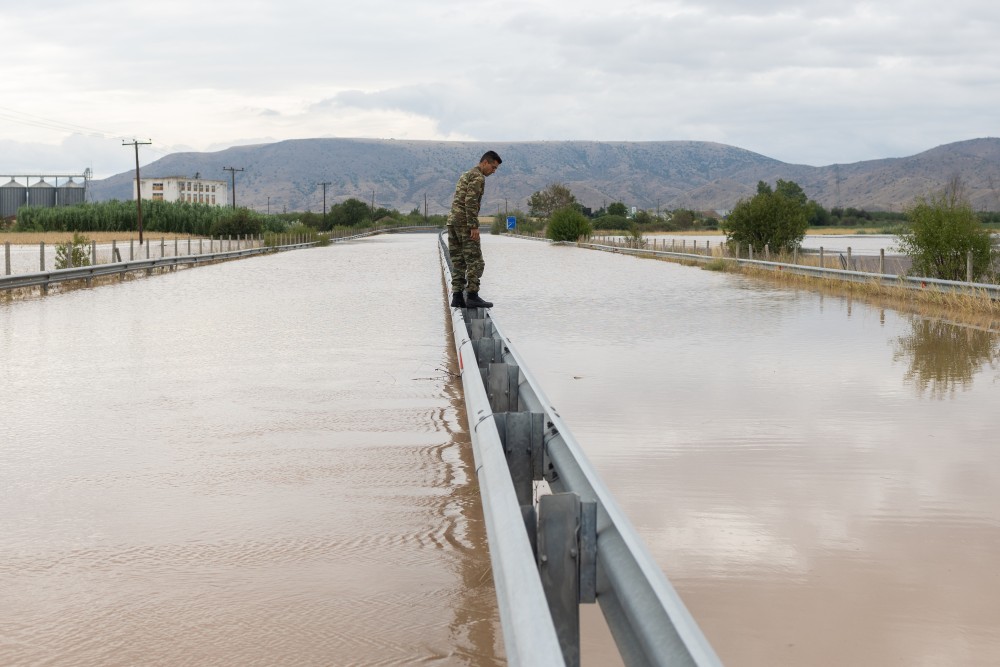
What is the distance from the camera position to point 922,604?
5250mm

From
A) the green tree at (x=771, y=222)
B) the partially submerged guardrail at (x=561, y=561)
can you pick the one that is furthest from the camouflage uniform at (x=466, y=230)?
the green tree at (x=771, y=222)

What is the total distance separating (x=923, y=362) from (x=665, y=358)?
316 centimetres

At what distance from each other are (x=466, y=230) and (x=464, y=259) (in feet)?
1.45

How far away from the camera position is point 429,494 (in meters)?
7.55

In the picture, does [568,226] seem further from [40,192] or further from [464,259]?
[40,192]

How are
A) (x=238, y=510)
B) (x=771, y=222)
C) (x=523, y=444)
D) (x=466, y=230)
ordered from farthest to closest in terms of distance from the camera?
1. (x=771, y=222)
2. (x=466, y=230)
3. (x=238, y=510)
4. (x=523, y=444)

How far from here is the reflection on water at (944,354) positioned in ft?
42.3

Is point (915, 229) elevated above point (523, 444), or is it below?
above

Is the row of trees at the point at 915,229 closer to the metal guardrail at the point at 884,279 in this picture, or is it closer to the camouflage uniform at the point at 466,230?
the metal guardrail at the point at 884,279

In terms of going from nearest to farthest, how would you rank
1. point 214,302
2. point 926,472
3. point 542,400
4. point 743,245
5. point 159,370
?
point 542,400, point 926,472, point 159,370, point 214,302, point 743,245

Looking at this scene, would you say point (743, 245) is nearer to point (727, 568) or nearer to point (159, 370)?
point (159, 370)

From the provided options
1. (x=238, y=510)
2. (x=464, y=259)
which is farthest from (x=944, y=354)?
(x=238, y=510)

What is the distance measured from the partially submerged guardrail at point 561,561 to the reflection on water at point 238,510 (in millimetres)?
602

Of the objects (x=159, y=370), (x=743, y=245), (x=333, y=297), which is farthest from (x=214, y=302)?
(x=743, y=245)
